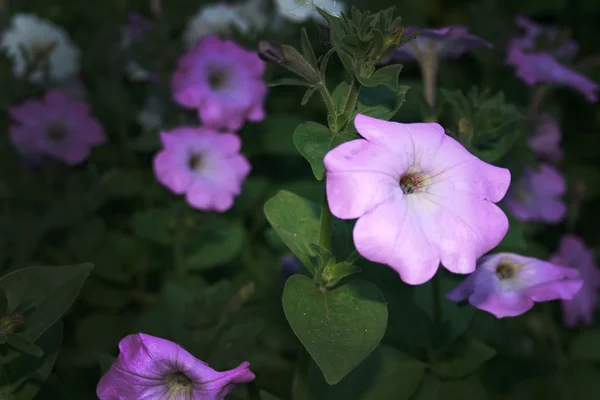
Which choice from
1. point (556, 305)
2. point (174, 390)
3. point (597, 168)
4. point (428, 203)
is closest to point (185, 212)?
point (174, 390)

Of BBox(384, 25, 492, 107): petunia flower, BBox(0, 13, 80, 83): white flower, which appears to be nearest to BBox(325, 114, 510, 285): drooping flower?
BBox(384, 25, 492, 107): petunia flower

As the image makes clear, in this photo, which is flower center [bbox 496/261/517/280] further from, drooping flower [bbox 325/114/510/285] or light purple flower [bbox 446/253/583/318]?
drooping flower [bbox 325/114/510/285]

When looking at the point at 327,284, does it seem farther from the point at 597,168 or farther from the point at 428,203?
the point at 597,168

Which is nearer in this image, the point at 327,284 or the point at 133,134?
the point at 327,284

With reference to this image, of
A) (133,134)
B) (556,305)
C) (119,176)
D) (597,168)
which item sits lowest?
(556,305)

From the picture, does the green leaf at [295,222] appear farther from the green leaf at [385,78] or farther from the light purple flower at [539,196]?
the light purple flower at [539,196]

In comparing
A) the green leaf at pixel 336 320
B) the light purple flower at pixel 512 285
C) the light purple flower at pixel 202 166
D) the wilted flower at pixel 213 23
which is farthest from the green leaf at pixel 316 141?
the wilted flower at pixel 213 23

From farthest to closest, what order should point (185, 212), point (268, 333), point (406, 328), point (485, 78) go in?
point (485, 78) < point (185, 212) < point (268, 333) < point (406, 328)
